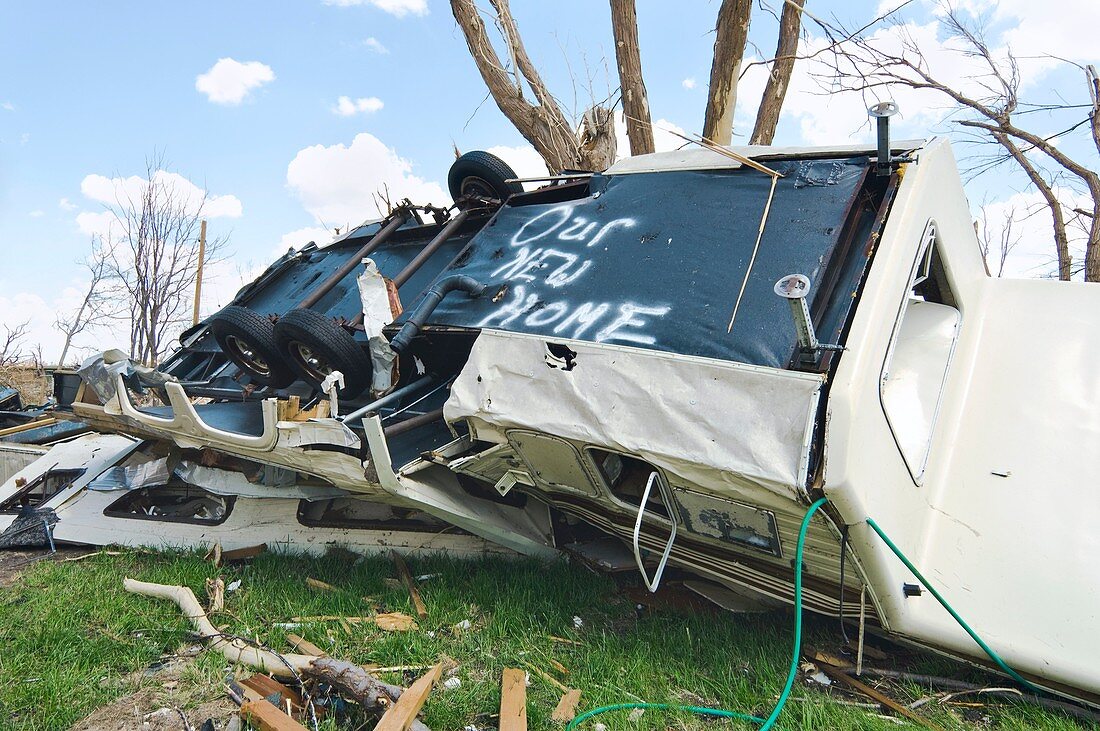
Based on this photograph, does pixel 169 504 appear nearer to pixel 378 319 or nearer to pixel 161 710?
pixel 378 319

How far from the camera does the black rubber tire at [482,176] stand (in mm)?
4902

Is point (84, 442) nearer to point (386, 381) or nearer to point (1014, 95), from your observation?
point (386, 381)

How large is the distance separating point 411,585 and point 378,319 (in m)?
1.41

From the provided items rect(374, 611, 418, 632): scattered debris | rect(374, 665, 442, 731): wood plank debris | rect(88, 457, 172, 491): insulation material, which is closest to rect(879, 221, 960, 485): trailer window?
rect(374, 665, 442, 731): wood plank debris

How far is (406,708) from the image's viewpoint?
262cm

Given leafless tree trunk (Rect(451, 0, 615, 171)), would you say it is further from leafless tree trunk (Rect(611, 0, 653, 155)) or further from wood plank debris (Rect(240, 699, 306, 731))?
wood plank debris (Rect(240, 699, 306, 731))

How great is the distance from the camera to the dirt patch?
9.16 feet

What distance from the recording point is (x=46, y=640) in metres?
3.46

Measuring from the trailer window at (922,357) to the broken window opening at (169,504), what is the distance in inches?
158

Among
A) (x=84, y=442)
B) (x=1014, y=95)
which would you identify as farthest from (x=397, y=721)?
(x=1014, y=95)

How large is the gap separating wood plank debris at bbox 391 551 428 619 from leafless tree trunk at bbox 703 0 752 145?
6.14 m

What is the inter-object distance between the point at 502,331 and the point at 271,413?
3.99 ft

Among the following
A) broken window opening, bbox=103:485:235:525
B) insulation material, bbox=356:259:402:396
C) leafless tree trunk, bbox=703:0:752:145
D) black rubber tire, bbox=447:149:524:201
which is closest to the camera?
insulation material, bbox=356:259:402:396

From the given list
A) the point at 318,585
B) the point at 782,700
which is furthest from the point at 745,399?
the point at 318,585
